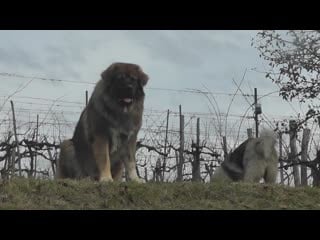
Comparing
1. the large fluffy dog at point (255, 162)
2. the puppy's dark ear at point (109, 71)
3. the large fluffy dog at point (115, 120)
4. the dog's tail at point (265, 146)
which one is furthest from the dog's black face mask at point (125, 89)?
the dog's tail at point (265, 146)

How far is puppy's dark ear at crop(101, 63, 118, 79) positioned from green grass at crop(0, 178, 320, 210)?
2123 mm

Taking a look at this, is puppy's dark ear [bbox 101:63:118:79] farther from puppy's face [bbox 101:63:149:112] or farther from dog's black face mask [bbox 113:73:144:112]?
dog's black face mask [bbox 113:73:144:112]

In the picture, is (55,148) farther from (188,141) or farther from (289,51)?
(289,51)

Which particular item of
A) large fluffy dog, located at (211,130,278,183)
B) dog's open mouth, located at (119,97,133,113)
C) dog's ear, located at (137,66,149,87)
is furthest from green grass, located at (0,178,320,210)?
large fluffy dog, located at (211,130,278,183)

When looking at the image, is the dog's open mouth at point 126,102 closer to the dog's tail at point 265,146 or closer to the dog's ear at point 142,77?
the dog's ear at point 142,77

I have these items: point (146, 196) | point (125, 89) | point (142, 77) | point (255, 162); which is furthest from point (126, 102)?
point (255, 162)

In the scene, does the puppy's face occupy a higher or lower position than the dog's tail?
higher

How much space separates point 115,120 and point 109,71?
718mm

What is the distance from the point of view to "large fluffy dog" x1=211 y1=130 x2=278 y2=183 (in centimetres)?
1019

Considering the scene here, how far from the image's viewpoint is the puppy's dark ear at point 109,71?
7785 millimetres

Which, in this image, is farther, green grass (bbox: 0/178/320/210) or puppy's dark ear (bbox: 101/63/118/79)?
puppy's dark ear (bbox: 101/63/118/79)

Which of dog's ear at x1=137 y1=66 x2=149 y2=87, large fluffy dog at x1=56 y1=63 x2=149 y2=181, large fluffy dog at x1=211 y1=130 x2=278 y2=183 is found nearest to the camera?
large fluffy dog at x1=56 y1=63 x2=149 y2=181

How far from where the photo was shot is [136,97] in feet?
25.5

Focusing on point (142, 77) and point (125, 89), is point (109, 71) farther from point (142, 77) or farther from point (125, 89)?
point (142, 77)
